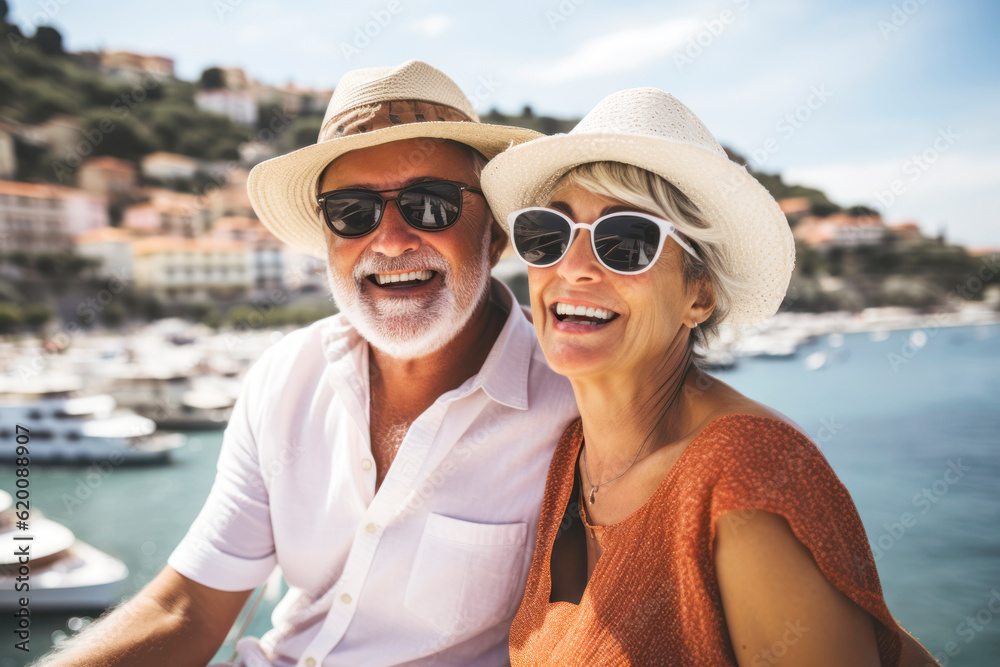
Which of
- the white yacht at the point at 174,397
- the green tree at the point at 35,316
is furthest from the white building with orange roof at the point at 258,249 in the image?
the white yacht at the point at 174,397

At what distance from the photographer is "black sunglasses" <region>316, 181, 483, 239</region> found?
1718mm

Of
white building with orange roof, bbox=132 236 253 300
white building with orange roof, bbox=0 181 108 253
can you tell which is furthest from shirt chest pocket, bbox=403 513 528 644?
white building with orange roof, bbox=0 181 108 253

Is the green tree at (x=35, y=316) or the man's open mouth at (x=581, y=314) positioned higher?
the man's open mouth at (x=581, y=314)

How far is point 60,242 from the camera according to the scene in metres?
42.5

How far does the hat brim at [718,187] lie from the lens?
1209 mm

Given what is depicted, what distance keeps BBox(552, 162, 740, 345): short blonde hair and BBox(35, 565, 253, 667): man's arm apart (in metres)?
1.54

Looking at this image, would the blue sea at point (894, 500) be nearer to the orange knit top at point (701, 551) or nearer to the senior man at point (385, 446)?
the senior man at point (385, 446)

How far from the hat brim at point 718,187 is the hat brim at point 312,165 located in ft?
0.76

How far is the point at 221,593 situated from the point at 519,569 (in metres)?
0.88

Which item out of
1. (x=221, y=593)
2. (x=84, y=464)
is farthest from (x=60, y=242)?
(x=221, y=593)

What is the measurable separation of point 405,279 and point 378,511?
0.66 m

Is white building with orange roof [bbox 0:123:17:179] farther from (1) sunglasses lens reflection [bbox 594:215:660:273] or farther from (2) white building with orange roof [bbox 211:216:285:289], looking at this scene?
(1) sunglasses lens reflection [bbox 594:215:660:273]

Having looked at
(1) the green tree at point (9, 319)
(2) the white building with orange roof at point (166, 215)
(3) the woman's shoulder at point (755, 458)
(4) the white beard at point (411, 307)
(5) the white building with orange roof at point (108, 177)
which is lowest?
(1) the green tree at point (9, 319)

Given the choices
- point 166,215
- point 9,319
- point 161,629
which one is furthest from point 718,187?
point 166,215
